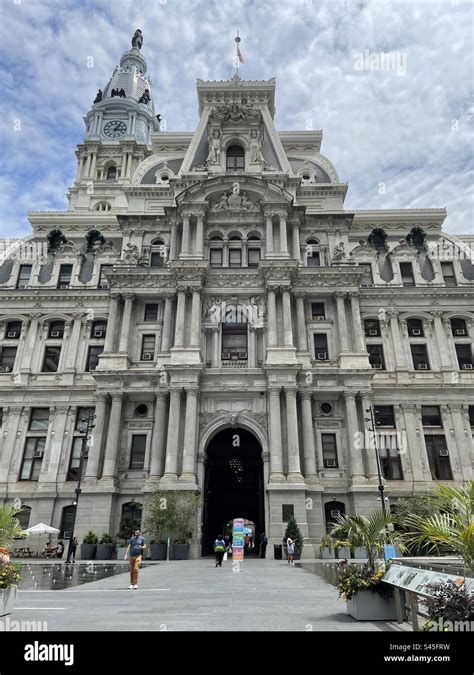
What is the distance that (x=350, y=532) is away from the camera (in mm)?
11742

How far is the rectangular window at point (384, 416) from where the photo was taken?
37.2m

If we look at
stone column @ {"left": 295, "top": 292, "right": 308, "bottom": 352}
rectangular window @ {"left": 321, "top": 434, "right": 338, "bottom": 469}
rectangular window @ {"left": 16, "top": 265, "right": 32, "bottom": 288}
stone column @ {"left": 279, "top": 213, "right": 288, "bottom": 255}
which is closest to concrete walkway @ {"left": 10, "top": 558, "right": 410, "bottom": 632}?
rectangular window @ {"left": 321, "top": 434, "right": 338, "bottom": 469}

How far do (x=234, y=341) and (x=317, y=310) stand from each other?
752cm

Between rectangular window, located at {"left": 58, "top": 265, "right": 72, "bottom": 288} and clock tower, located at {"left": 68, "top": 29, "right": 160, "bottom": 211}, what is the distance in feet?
80.4

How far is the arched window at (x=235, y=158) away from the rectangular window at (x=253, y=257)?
907 cm

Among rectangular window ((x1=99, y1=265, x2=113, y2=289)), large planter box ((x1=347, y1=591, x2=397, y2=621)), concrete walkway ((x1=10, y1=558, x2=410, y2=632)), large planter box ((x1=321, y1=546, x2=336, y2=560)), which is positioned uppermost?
rectangular window ((x1=99, y1=265, x2=113, y2=289))

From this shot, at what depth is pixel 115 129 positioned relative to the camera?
87.9 metres

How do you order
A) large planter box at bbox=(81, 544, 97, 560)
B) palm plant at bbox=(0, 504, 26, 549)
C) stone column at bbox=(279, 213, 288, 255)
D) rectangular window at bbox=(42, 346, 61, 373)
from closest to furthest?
palm plant at bbox=(0, 504, 26, 549)
large planter box at bbox=(81, 544, 97, 560)
stone column at bbox=(279, 213, 288, 255)
rectangular window at bbox=(42, 346, 61, 373)

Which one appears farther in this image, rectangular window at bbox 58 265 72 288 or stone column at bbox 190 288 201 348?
rectangular window at bbox 58 265 72 288

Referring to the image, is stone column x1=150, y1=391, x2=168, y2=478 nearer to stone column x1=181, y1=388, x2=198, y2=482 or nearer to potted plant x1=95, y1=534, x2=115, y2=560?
stone column x1=181, y1=388, x2=198, y2=482

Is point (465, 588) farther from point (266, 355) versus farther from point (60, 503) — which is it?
point (60, 503)

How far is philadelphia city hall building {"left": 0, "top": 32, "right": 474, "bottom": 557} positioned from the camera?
3366 centimetres

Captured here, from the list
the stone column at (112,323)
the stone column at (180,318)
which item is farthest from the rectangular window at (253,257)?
the stone column at (112,323)

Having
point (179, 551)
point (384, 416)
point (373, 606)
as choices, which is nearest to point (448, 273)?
point (384, 416)
